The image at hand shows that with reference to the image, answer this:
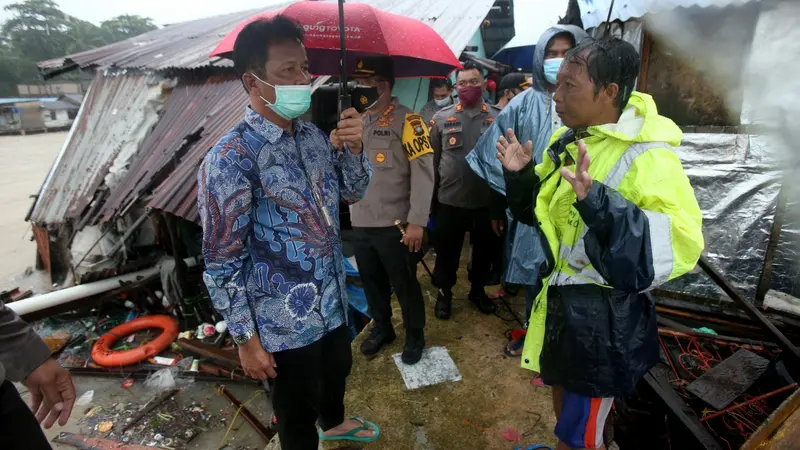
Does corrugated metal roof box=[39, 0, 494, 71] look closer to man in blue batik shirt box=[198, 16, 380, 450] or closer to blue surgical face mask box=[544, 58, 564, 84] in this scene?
blue surgical face mask box=[544, 58, 564, 84]

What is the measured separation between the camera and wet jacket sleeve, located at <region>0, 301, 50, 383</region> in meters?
1.50

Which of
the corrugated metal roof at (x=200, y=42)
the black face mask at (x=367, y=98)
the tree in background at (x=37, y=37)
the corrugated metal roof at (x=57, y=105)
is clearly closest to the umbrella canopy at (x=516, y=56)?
the corrugated metal roof at (x=200, y=42)

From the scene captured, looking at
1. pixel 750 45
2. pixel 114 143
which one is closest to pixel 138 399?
pixel 114 143

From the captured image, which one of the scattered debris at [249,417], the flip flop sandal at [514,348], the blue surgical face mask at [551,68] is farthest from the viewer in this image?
the scattered debris at [249,417]

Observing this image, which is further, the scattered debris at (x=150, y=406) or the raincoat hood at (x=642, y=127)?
the scattered debris at (x=150, y=406)

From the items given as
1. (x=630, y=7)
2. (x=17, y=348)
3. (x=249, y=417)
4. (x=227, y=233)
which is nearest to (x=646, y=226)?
(x=227, y=233)

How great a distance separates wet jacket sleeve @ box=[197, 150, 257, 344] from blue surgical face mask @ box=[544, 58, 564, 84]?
224cm

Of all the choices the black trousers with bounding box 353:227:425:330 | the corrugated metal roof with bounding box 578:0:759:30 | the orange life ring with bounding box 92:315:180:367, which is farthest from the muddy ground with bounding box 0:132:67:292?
the corrugated metal roof with bounding box 578:0:759:30

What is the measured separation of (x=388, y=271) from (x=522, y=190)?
4.44ft

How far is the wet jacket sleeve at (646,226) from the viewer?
54.8 inches

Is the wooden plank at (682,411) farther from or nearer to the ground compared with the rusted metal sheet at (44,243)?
farther from the ground

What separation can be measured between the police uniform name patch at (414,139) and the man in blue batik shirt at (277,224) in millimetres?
937

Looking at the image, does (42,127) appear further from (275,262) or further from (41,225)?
(275,262)

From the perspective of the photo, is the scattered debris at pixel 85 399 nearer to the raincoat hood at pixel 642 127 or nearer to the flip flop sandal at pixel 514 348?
the flip flop sandal at pixel 514 348
